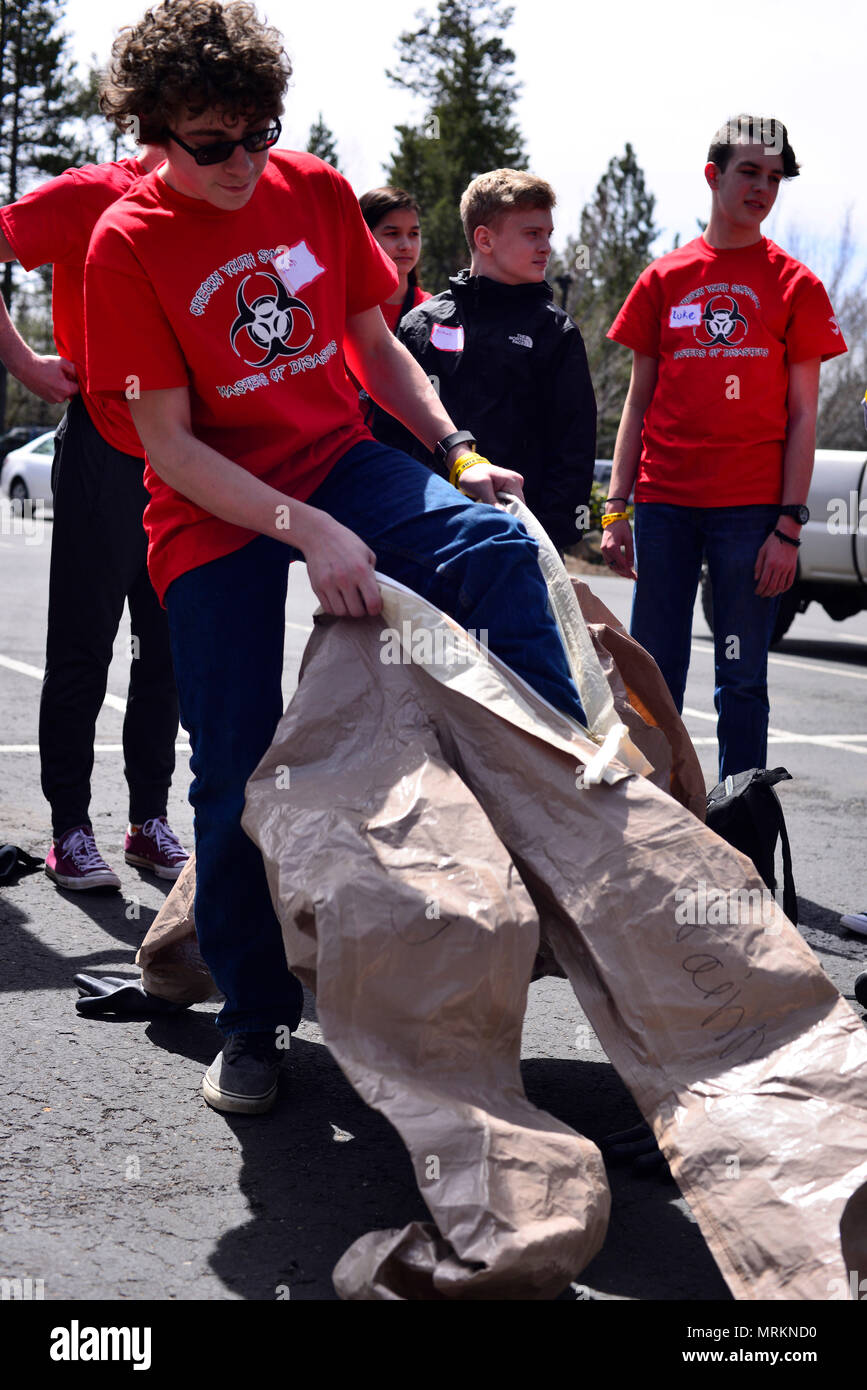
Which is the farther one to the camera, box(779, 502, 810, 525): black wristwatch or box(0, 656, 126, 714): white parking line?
box(0, 656, 126, 714): white parking line

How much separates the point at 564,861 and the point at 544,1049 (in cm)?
106

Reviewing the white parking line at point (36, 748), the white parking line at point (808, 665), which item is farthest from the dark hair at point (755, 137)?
the white parking line at point (808, 665)

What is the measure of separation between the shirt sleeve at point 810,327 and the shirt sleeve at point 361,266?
1.85m

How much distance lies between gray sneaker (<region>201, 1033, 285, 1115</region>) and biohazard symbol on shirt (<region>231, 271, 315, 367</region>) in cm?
131

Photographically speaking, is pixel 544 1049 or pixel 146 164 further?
pixel 146 164

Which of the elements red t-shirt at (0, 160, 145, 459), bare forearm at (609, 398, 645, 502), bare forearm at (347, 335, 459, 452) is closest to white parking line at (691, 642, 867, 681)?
bare forearm at (609, 398, 645, 502)

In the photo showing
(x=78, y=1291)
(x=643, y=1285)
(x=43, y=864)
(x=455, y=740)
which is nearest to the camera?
(x=78, y=1291)

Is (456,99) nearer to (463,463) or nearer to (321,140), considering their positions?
(321,140)

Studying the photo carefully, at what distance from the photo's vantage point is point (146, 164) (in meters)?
3.84

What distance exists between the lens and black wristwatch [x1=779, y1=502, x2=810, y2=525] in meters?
4.43

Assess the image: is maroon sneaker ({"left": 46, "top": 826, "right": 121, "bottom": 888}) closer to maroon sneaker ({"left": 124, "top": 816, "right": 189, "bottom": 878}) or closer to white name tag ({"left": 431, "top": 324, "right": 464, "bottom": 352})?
maroon sneaker ({"left": 124, "top": 816, "right": 189, "bottom": 878})

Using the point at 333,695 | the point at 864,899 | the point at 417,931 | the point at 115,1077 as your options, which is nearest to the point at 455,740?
the point at 333,695

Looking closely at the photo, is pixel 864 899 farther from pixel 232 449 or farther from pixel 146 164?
pixel 146 164

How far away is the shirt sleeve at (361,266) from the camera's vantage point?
113 inches
